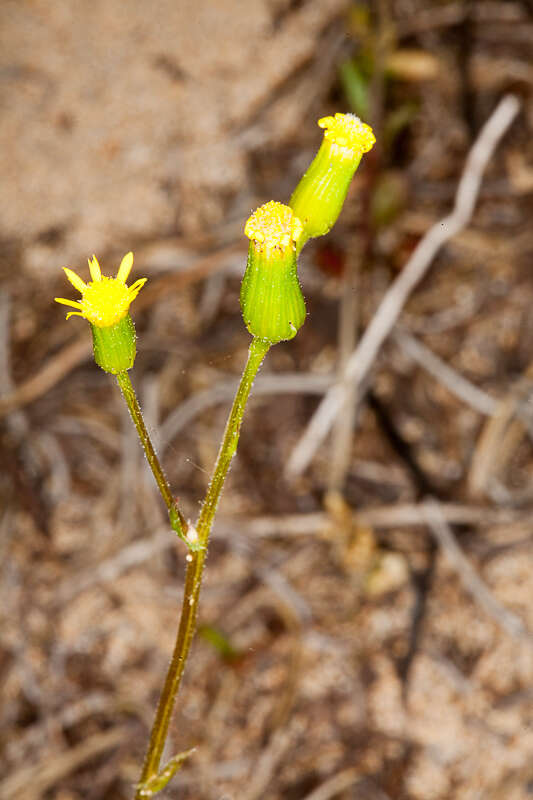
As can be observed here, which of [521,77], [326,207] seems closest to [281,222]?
[326,207]

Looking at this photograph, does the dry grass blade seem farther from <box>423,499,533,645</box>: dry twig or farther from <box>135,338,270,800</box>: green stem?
<box>423,499,533,645</box>: dry twig

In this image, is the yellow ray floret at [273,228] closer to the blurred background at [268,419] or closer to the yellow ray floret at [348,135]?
the yellow ray floret at [348,135]

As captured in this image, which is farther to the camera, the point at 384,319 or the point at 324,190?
the point at 384,319

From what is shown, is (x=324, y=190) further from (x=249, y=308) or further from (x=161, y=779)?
(x=161, y=779)

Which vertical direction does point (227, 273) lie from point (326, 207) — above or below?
above

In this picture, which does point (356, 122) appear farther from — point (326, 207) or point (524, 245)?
point (524, 245)

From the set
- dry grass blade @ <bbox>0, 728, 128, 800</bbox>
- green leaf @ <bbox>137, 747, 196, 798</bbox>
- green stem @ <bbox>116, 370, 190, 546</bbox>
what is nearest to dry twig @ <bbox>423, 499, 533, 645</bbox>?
dry grass blade @ <bbox>0, 728, 128, 800</bbox>

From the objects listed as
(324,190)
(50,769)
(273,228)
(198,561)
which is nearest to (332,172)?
(324,190)
